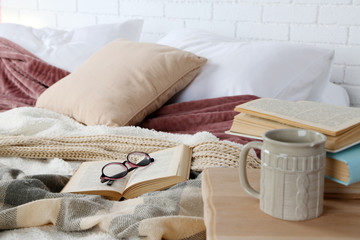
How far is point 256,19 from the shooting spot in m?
2.24

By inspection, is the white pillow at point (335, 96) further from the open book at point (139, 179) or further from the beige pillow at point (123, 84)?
the open book at point (139, 179)

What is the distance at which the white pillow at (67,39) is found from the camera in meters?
2.18

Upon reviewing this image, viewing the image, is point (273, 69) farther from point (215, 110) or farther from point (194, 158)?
point (194, 158)

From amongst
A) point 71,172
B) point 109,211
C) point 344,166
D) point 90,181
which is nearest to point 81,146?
point 71,172

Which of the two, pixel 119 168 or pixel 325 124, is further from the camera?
pixel 119 168

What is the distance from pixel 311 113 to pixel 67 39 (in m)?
1.72

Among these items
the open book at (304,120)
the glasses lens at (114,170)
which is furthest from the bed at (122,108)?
the open book at (304,120)

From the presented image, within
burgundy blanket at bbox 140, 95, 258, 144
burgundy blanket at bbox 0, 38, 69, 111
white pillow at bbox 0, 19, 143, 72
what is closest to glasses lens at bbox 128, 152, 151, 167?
burgundy blanket at bbox 140, 95, 258, 144

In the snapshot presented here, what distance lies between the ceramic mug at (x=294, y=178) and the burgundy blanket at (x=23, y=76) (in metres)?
1.46

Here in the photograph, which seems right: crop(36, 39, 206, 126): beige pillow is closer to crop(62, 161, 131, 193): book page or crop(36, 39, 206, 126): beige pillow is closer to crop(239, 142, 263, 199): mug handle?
crop(62, 161, 131, 193): book page

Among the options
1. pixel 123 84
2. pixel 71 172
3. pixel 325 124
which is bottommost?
pixel 71 172

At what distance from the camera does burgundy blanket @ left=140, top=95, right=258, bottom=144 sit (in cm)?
162

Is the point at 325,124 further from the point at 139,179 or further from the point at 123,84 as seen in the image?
the point at 123,84

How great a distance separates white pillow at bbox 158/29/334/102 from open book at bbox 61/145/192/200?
0.63 metres
